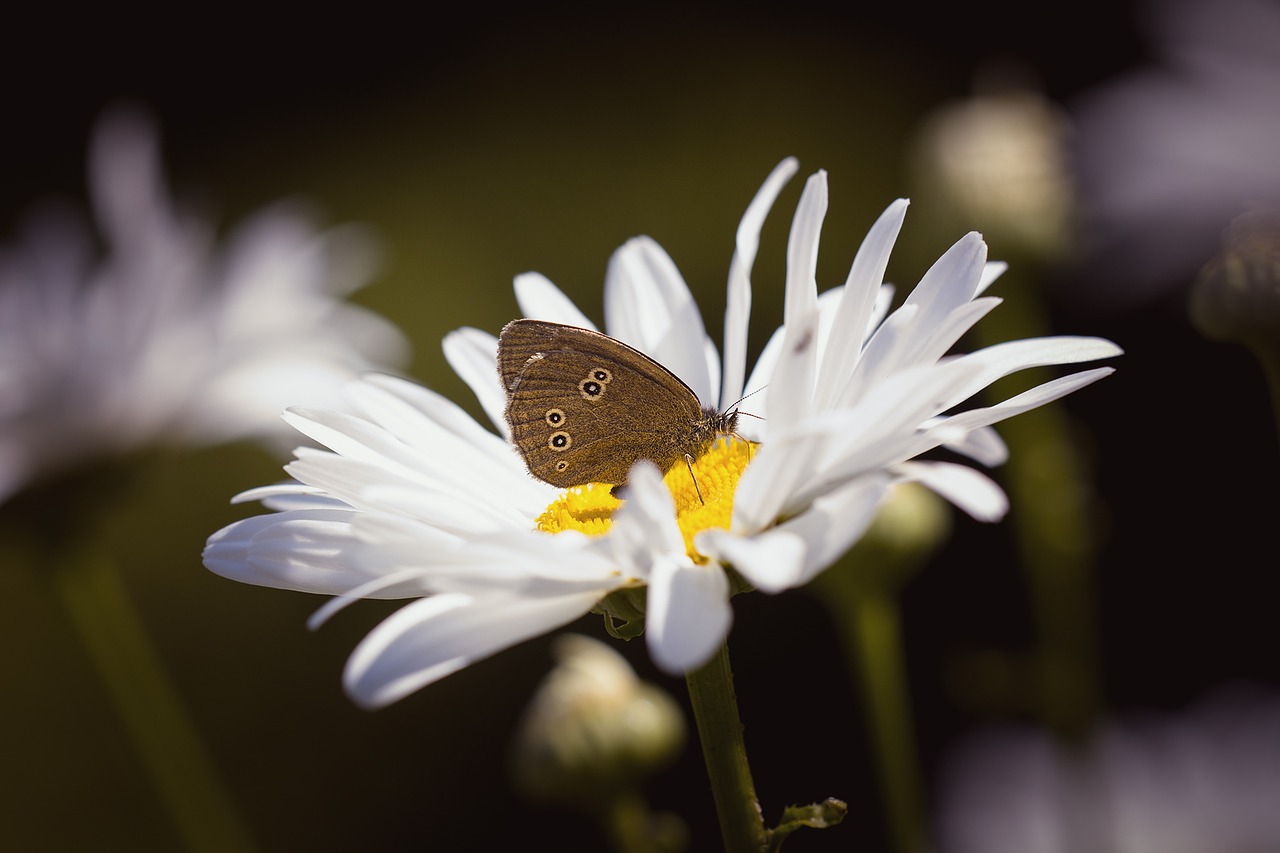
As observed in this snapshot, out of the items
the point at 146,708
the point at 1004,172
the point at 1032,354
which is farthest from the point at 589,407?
the point at 1004,172

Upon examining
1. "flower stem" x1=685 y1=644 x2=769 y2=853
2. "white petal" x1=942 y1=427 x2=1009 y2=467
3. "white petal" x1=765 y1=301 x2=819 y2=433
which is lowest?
"flower stem" x1=685 y1=644 x2=769 y2=853

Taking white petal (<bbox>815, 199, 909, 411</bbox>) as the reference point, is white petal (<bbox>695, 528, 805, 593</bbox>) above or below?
below

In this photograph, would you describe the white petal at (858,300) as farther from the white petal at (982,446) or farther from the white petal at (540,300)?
the white petal at (540,300)

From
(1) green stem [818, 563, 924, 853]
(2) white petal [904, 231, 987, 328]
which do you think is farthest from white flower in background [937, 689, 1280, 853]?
(2) white petal [904, 231, 987, 328]

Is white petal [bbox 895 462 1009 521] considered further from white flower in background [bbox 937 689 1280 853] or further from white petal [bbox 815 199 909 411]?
white flower in background [bbox 937 689 1280 853]

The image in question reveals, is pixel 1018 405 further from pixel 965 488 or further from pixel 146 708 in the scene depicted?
pixel 146 708

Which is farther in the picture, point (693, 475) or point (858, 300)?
point (693, 475)
